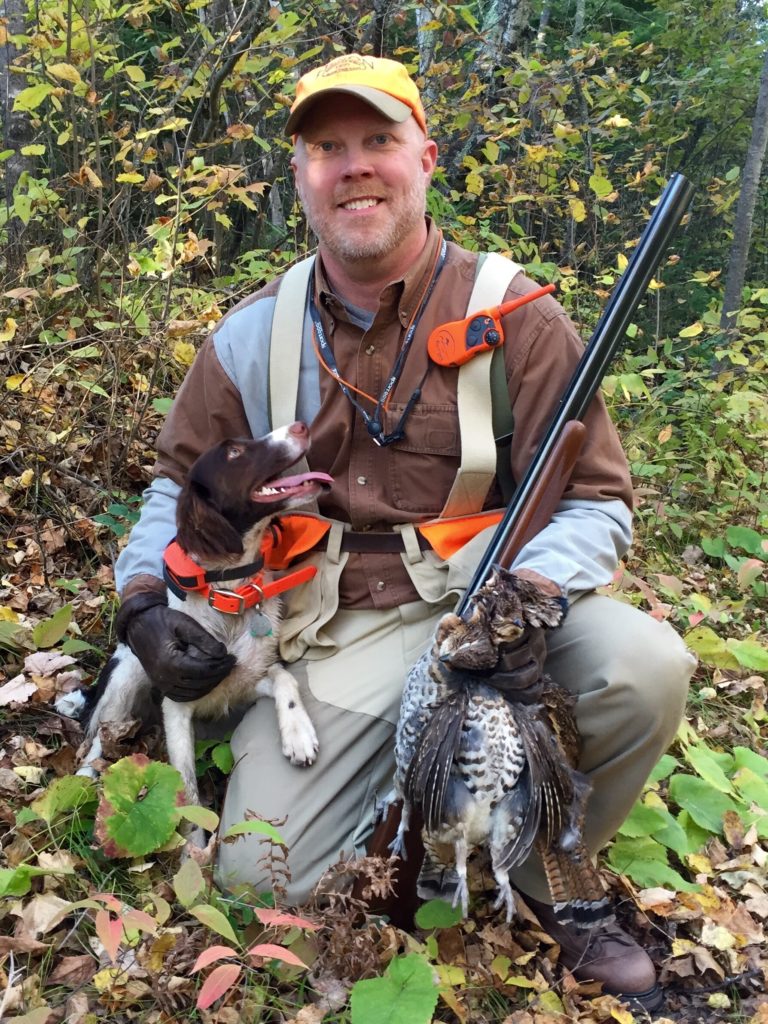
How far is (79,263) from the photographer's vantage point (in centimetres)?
557

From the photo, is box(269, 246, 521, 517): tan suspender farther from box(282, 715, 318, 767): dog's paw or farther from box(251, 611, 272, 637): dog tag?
box(282, 715, 318, 767): dog's paw

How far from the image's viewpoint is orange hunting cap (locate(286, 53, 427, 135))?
9.57 ft

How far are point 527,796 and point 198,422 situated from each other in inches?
74.9

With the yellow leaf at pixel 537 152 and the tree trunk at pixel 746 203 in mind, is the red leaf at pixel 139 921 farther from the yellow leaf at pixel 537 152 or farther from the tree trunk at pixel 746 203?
the tree trunk at pixel 746 203

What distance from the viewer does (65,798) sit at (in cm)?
272

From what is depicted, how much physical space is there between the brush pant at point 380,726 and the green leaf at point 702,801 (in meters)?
0.68

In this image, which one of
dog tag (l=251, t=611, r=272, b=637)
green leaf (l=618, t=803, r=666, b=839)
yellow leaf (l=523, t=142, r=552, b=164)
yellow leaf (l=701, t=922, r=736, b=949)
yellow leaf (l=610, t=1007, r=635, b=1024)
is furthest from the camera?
yellow leaf (l=523, t=142, r=552, b=164)

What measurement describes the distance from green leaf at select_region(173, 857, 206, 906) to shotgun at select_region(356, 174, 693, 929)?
1.88 feet

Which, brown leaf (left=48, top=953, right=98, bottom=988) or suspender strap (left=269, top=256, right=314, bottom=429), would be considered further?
suspender strap (left=269, top=256, right=314, bottom=429)

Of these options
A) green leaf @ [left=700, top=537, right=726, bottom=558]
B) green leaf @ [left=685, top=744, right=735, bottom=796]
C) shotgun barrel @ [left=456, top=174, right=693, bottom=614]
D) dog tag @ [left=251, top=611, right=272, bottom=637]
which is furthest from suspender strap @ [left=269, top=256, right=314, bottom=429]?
green leaf @ [left=700, top=537, right=726, bottom=558]

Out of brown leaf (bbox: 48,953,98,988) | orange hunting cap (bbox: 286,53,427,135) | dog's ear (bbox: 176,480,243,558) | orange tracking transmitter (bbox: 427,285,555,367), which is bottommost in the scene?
brown leaf (bbox: 48,953,98,988)

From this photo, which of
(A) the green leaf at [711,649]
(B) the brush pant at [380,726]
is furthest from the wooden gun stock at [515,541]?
(A) the green leaf at [711,649]

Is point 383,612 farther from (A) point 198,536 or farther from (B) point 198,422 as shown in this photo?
(B) point 198,422

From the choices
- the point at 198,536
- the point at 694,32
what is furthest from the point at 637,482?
the point at 694,32
